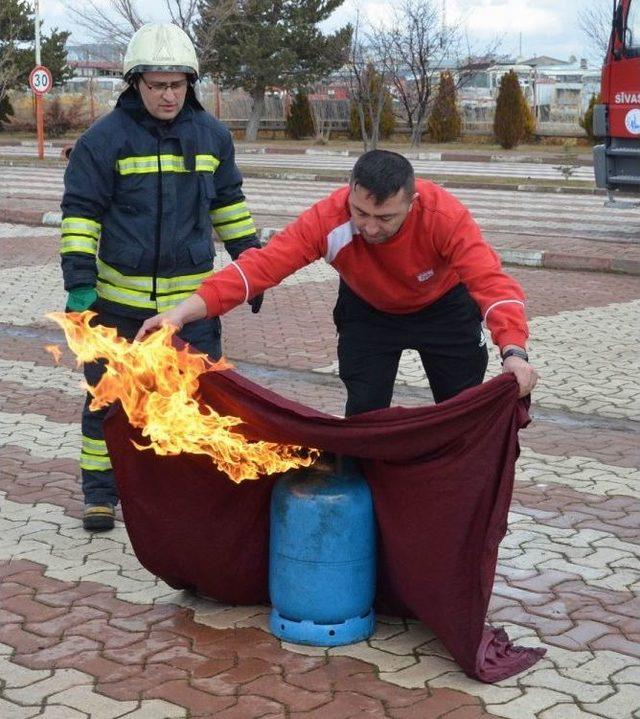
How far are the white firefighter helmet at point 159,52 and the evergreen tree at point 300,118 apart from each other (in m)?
41.1

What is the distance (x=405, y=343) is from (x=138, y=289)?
1239mm

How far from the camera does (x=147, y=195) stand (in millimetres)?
5391

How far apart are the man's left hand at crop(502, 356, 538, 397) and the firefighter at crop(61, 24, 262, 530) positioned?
1483 millimetres

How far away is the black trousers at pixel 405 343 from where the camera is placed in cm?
494

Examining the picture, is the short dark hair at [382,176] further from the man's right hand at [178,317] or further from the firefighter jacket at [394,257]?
the man's right hand at [178,317]

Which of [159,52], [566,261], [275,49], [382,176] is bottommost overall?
[566,261]

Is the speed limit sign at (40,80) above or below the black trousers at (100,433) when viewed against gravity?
above

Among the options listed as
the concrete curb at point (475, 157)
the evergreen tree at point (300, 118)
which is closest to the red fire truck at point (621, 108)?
the concrete curb at point (475, 157)

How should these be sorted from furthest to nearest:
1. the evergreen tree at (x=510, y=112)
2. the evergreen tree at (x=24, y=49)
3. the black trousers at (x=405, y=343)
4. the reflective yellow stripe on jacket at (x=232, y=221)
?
the evergreen tree at (x=24, y=49), the evergreen tree at (x=510, y=112), the reflective yellow stripe on jacket at (x=232, y=221), the black trousers at (x=405, y=343)

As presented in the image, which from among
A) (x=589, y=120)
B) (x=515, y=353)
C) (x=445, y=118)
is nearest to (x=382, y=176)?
(x=515, y=353)

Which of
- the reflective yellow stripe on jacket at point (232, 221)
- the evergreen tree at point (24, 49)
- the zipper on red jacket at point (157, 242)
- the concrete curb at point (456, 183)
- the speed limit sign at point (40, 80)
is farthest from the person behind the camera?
the evergreen tree at point (24, 49)

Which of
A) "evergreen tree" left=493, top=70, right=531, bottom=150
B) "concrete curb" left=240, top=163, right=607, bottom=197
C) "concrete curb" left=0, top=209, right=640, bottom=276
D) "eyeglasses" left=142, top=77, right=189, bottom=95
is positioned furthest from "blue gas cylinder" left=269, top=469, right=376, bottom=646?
"evergreen tree" left=493, top=70, right=531, bottom=150

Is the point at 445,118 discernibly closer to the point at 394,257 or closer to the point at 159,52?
the point at 159,52

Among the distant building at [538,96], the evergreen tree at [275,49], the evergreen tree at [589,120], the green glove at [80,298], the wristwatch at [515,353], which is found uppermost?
the evergreen tree at [275,49]
